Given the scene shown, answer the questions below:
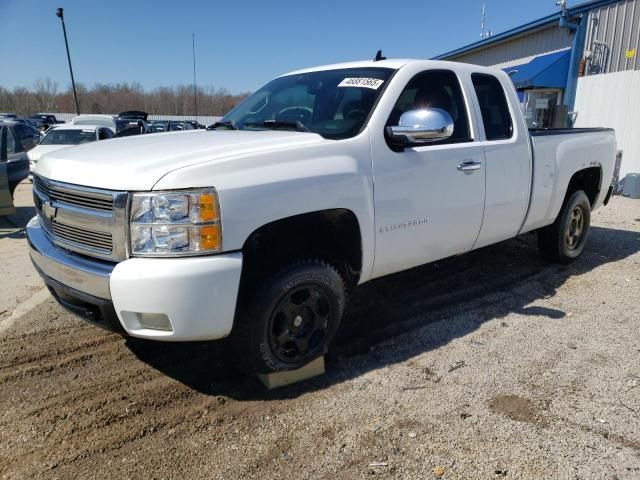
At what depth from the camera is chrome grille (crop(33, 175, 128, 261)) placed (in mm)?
2617

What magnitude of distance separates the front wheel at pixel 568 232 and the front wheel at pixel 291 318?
10.9 ft

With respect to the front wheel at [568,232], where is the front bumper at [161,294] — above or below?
above

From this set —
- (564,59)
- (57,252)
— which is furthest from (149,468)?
(564,59)

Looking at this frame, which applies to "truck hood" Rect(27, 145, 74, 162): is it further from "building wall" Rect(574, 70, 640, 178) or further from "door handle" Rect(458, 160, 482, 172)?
"building wall" Rect(574, 70, 640, 178)

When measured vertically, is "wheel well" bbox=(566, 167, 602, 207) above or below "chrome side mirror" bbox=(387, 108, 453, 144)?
below

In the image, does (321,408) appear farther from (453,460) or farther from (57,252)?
(57,252)

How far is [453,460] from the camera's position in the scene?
8.34 ft

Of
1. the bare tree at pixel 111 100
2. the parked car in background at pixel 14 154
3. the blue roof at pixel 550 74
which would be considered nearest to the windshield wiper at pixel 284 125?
the parked car in background at pixel 14 154

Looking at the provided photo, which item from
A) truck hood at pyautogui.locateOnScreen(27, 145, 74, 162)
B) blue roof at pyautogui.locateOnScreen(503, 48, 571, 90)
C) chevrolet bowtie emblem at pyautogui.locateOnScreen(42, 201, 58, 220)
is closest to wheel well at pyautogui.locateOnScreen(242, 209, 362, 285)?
chevrolet bowtie emblem at pyautogui.locateOnScreen(42, 201, 58, 220)

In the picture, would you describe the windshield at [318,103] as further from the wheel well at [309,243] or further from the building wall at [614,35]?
the building wall at [614,35]

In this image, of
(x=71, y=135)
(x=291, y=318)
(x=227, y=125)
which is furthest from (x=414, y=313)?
(x=71, y=135)

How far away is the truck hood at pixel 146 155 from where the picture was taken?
2.60 m

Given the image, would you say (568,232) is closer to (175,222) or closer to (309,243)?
(309,243)

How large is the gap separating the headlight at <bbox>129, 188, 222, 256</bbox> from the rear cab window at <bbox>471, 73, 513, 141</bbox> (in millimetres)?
2655
